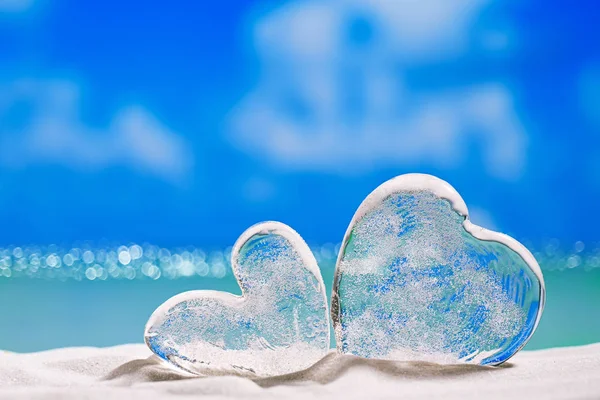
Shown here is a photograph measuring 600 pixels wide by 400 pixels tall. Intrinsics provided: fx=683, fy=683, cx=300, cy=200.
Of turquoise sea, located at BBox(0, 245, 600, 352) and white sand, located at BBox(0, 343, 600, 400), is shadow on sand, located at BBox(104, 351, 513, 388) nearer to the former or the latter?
white sand, located at BBox(0, 343, 600, 400)

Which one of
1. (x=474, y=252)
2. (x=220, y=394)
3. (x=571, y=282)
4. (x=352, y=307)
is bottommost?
(x=220, y=394)

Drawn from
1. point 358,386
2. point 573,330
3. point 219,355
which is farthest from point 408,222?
point 573,330

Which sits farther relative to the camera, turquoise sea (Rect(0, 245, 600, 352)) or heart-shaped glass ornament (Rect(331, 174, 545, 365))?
turquoise sea (Rect(0, 245, 600, 352))

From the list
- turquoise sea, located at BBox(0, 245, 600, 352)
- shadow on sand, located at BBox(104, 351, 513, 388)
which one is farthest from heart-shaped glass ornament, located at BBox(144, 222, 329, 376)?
turquoise sea, located at BBox(0, 245, 600, 352)

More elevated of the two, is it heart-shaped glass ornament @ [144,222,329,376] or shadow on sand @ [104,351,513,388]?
heart-shaped glass ornament @ [144,222,329,376]

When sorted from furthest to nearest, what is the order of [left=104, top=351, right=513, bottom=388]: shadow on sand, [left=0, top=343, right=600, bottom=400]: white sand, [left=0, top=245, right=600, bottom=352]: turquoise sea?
[left=0, top=245, right=600, bottom=352]: turquoise sea
[left=104, top=351, right=513, bottom=388]: shadow on sand
[left=0, top=343, right=600, bottom=400]: white sand

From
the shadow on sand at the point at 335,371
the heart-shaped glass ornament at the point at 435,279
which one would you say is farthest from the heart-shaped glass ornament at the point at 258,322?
the heart-shaped glass ornament at the point at 435,279

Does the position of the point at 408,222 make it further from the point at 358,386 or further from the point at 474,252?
the point at 358,386
